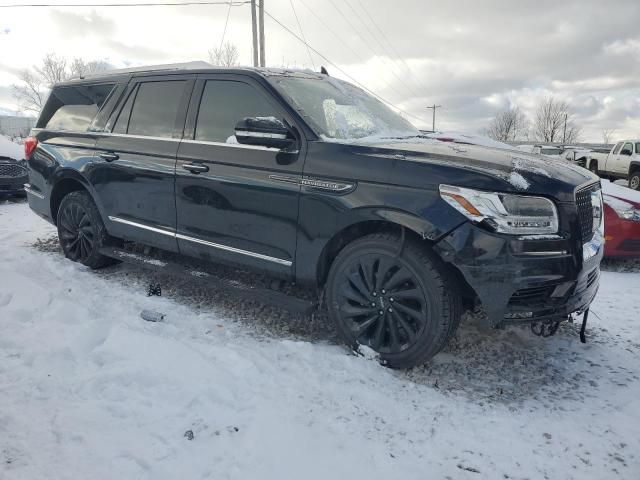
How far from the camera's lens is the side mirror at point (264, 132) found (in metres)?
3.06

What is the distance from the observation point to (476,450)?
Answer: 2285 mm

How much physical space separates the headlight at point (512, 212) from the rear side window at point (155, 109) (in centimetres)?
250

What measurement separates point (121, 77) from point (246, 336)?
2783 mm

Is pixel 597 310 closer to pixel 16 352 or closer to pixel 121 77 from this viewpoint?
pixel 16 352

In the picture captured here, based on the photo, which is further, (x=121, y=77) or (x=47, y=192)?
(x=47, y=192)

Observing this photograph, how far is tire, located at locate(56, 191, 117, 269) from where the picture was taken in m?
4.62

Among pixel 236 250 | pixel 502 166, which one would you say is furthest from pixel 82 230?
pixel 502 166

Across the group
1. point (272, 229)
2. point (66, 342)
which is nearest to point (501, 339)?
point (272, 229)

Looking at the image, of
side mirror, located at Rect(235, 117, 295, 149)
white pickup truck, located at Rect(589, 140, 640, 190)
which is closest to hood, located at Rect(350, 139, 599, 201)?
side mirror, located at Rect(235, 117, 295, 149)

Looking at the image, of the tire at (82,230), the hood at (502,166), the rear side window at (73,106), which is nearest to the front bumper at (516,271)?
the hood at (502,166)

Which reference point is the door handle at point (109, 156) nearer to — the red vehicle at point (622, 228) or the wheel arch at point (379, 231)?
the wheel arch at point (379, 231)

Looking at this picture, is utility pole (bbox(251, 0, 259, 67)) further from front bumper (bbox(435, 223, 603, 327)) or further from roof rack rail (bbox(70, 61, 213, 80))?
front bumper (bbox(435, 223, 603, 327))

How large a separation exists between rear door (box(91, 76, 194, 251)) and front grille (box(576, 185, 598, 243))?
285 cm

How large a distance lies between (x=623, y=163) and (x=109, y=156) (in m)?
19.4
